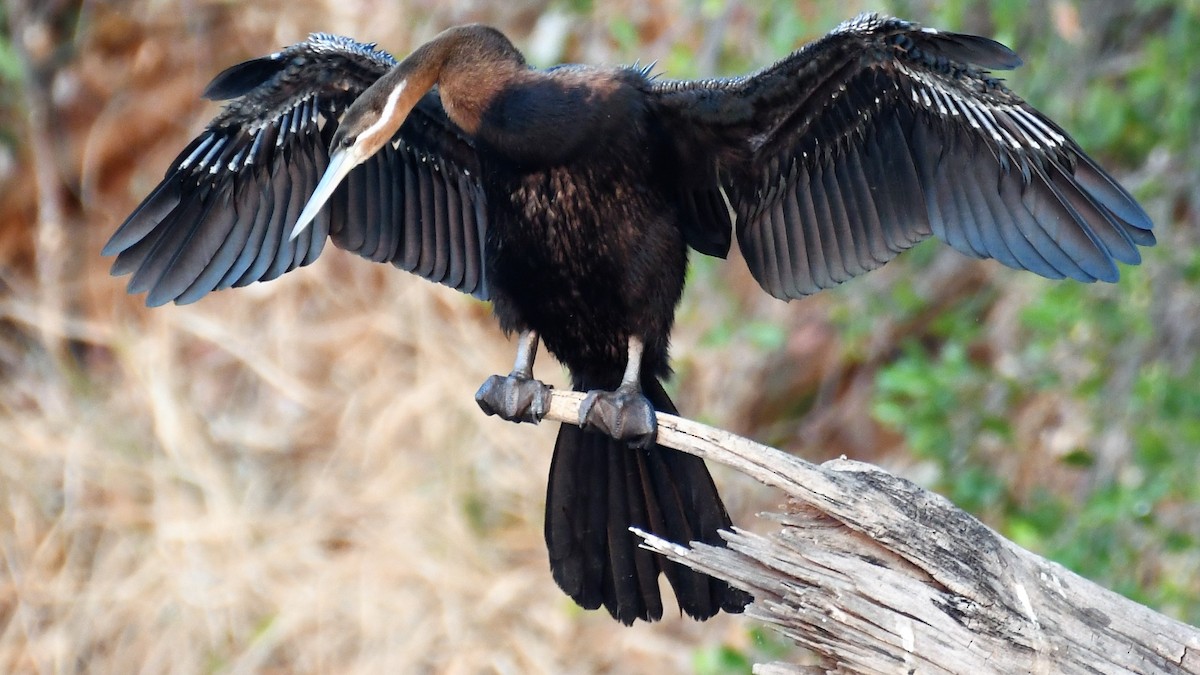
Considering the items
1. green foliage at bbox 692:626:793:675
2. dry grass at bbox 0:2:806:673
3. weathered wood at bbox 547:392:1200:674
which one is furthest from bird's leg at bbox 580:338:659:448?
dry grass at bbox 0:2:806:673

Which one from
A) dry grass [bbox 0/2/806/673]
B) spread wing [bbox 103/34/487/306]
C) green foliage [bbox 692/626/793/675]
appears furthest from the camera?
dry grass [bbox 0/2/806/673]

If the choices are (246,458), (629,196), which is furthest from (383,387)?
(629,196)

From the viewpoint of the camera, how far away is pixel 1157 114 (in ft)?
15.1

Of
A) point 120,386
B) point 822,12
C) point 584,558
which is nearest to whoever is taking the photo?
point 584,558

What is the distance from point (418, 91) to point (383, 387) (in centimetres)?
356

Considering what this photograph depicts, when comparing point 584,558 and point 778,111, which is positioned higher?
point 778,111

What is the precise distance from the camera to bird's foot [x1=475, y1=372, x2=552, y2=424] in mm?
3340

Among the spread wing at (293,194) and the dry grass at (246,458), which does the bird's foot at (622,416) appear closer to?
the spread wing at (293,194)

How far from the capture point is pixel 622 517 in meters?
3.39

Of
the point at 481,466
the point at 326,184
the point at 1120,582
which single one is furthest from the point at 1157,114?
the point at 481,466

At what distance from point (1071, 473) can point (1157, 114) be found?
2175 millimetres

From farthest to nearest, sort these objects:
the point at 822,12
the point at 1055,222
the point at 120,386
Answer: the point at 120,386 < the point at 822,12 < the point at 1055,222

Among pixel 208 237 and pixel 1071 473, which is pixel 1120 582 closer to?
pixel 1071 473

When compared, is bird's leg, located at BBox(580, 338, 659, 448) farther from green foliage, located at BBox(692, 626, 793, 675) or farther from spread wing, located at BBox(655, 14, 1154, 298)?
green foliage, located at BBox(692, 626, 793, 675)
